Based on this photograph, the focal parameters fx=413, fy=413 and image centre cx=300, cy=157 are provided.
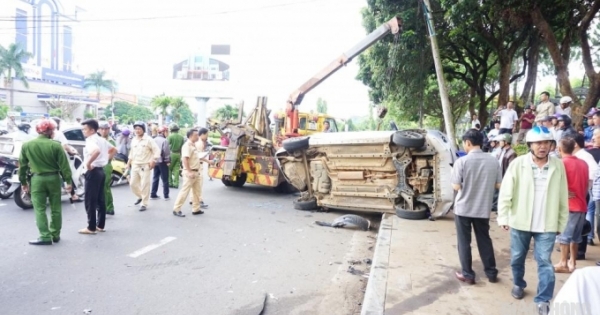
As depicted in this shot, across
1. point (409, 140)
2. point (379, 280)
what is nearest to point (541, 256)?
point (379, 280)

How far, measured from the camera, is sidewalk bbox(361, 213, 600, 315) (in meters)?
3.46

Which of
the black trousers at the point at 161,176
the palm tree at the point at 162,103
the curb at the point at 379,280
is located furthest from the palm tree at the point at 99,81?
the curb at the point at 379,280

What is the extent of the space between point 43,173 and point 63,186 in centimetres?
271

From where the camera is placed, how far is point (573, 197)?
4098 mm

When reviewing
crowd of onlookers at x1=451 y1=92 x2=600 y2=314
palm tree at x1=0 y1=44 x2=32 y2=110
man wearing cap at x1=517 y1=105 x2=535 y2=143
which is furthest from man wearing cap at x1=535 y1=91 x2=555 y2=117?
palm tree at x1=0 y1=44 x2=32 y2=110

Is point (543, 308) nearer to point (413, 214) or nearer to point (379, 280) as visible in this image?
point (379, 280)

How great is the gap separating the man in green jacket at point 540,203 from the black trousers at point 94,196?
5.29 meters

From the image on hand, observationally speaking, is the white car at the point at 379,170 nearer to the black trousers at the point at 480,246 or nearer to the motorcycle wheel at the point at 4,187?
the black trousers at the point at 480,246

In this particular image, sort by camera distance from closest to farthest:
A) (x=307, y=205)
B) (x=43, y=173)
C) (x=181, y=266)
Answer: (x=181, y=266) < (x=43, y=173) < (x=307, y=205)

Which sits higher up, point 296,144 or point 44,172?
point 296,144

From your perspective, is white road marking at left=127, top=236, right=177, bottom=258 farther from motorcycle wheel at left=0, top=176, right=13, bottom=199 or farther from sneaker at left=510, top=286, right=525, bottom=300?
motorcycle wheel at left=0, top=176, right=13, bottom=199

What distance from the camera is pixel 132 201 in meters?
8.54

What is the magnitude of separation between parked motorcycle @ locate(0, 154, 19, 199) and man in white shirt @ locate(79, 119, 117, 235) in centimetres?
295

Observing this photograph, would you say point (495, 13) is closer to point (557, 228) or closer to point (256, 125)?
point (256, 125)
